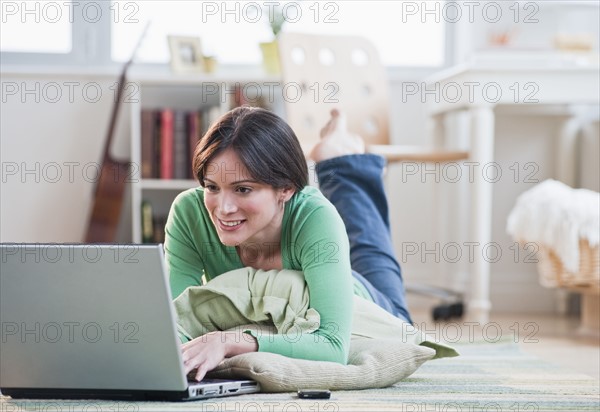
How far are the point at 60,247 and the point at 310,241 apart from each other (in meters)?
0.45

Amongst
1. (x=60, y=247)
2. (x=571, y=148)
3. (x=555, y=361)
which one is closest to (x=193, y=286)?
(x=60, y=247)

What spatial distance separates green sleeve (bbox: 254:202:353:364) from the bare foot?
0.63 metres

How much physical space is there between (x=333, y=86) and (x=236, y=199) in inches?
63.6

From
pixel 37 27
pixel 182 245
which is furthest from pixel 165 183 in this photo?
pixel 182 245

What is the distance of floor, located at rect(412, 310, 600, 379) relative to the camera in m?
2.19

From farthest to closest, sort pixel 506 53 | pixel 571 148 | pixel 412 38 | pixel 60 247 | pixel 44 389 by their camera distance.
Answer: pixel 412 38 < pixel 571 148 < pixel 506 53 < pixel 44 389 < pixel 60 247

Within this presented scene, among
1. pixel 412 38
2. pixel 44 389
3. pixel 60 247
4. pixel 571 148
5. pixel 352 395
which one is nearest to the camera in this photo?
pixel 60 247

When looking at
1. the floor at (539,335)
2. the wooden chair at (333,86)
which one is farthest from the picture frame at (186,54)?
the floor at (539,335)

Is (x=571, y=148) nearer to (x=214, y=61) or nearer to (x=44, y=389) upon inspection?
(x=214, y=61)

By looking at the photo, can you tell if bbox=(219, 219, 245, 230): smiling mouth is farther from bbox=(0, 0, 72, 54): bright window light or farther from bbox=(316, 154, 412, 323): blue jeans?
bbox=(0, 0, 72, 54): bright window light

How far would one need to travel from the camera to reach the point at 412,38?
11.6 ft

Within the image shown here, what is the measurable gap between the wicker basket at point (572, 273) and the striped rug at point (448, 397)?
0.64m

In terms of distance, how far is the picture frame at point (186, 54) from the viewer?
10.7 ft

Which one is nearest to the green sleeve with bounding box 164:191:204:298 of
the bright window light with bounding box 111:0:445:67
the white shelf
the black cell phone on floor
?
the black cell phone on floor
